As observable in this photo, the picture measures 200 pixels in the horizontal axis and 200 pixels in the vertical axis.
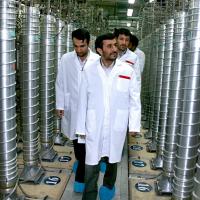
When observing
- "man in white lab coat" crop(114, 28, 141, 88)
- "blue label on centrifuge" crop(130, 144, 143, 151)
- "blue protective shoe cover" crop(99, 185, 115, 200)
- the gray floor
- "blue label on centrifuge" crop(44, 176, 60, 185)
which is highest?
"man in white lab coat" crop(114, 28, 141, 88)

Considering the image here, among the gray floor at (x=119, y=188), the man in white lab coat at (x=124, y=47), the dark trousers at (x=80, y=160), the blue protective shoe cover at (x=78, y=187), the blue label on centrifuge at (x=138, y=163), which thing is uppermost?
the man in white lab coat at (x=124, y=47)

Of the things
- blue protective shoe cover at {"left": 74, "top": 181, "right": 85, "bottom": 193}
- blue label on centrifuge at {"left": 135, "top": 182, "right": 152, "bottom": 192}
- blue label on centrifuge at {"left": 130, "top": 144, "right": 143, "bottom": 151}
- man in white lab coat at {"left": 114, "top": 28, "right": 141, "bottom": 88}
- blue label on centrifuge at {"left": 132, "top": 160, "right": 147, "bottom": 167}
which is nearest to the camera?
blue protective shoe cover at {"left": 74, "top": 181, "right": 85, "bottom": 193}

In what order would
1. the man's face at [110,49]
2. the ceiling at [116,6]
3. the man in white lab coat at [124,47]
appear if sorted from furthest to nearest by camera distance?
the ceiling at [116,6] → the man in white lab coat at [124,47] → the man's face at [110,49]

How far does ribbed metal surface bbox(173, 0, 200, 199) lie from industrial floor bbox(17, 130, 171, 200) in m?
0.79

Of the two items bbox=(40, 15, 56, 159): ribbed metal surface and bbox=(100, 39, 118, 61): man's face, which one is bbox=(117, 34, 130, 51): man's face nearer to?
bbox=(40, 15, 56, 159): ribbed metal surface

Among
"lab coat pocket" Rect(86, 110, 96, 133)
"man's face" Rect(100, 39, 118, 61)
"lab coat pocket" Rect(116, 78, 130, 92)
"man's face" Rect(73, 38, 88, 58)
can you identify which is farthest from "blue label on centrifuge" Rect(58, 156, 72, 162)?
"man's face" Rect(100, 39, 118, 61)

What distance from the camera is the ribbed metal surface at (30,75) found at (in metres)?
3.54

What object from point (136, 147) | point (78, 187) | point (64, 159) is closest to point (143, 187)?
point (78, 187)

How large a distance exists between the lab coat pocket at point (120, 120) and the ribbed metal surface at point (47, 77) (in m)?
1.61

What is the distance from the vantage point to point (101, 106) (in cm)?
294

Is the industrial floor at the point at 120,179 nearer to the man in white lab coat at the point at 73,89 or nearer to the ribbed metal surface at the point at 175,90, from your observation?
the man in white lab coat at the point at 73,89

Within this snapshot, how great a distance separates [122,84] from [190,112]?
67 cm

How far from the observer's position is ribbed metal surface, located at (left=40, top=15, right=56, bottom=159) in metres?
4.24

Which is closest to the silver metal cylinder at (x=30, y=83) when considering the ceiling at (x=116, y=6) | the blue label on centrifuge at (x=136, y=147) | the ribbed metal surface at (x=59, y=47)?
the ribbed metal surface at (x=59, y=47)
